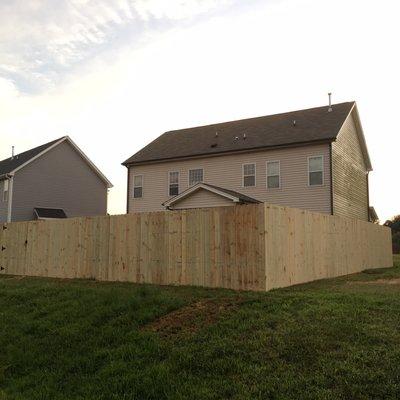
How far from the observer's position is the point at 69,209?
33.5 m

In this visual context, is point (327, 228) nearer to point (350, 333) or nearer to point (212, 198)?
point (212, 198)

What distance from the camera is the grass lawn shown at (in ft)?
18.1

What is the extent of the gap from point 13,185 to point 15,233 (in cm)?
1456

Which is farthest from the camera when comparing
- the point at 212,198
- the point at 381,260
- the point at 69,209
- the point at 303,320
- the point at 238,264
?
the point at 69,209

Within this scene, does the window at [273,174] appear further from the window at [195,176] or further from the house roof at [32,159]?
the house roof at [32,159]

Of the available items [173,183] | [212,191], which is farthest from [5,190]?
[212,191]

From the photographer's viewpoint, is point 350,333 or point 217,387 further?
point 350,333

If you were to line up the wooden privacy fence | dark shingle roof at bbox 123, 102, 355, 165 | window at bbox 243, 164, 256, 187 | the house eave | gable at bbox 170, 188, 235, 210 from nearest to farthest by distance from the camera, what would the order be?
1. the wooden privacy fence
2. gable at bbox 170, 188, 235, 210
3. the house eave
4. dark shingle roof at bbox 123, 102, 355, 165
5. window at bbox 243, 164, 256, 187

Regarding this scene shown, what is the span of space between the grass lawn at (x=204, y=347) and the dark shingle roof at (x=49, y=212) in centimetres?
2179

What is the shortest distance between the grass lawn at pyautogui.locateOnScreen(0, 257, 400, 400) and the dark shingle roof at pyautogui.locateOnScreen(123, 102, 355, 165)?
13.8 metres

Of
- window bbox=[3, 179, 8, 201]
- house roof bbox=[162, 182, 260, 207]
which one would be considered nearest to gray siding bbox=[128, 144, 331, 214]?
house roof bbox=[162, 182, 260, 207]

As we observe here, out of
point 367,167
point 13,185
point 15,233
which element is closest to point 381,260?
point 367,167

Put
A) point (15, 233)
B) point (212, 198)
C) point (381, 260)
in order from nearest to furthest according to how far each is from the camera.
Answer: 1. point (15, 233)
2. point (212, 198)
3. point (381, 260)

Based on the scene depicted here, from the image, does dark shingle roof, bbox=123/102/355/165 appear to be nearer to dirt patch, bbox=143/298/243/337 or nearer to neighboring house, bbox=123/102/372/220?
neighboring house, bbox=123/102/372/220
